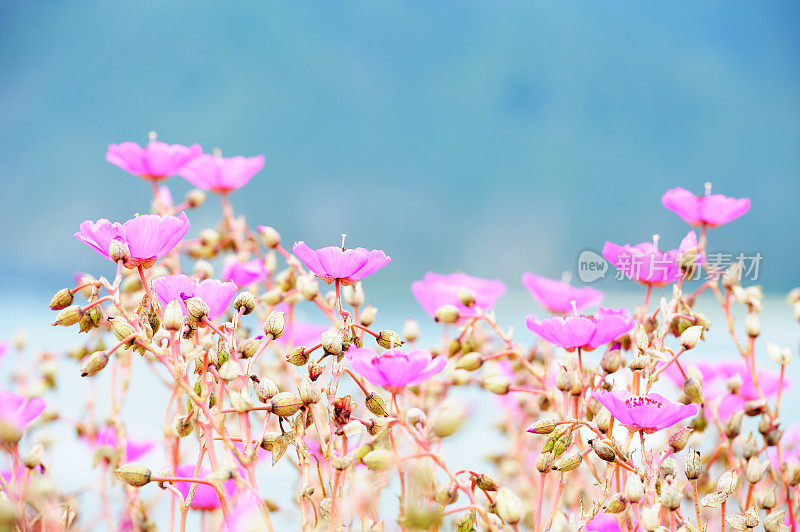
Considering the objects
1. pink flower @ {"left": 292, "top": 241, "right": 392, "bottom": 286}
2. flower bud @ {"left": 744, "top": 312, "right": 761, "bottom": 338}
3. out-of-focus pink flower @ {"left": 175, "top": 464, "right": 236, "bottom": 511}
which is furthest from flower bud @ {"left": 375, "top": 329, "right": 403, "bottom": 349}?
flower bud @ {"left": 744, "top": 312, "right": 761, "bottom": 338}

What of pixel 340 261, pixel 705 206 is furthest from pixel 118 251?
pixel 705 206

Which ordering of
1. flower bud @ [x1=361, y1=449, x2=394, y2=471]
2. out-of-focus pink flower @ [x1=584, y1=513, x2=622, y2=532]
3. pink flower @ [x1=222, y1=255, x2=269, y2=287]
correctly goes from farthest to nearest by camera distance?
pink flower @ [x1=222, y1=255, x2=269, y2=287] → out-of-focus pink flower @ [x1=584, y1=513, x2=622, y2=532] → flower bud @ [x1=361, y1=449, x2=394, y2=471]

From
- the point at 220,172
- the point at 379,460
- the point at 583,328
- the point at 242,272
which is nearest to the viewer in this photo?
the point at 379,460

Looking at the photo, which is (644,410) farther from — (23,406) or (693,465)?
(23,406)

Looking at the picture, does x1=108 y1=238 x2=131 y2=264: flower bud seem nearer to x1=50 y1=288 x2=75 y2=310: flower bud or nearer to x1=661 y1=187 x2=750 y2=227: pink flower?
x1=50 y1=288 x2=75 y2=310: flower bud

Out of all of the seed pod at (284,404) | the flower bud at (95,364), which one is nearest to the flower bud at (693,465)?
the seed pod at (284,404)

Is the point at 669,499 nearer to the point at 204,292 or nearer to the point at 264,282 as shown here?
the point at 204,292
